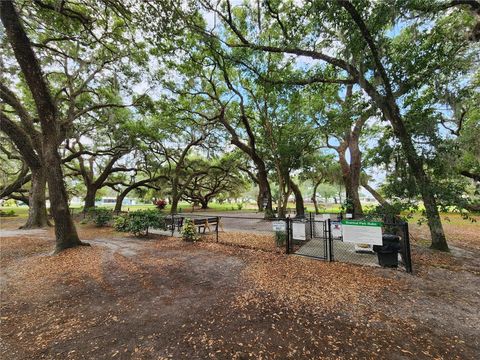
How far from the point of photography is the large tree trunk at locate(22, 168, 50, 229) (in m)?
11.8

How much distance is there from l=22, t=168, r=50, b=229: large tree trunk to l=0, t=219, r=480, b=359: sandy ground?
24.5 feet

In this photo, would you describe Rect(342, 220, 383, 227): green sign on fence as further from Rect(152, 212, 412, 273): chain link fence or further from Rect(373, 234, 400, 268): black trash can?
Rect(373, 234, 400, 268): black trash can

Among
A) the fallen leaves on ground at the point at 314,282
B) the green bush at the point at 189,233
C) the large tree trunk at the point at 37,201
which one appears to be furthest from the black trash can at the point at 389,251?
the large tree trunk at the point at 37,201

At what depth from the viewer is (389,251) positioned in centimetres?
529

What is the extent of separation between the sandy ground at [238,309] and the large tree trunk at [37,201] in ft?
24.5

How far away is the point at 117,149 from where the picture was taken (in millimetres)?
18188

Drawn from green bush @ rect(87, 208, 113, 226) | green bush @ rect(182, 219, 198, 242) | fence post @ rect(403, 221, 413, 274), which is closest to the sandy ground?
fence post @ rect(403, 221, 413, 274)

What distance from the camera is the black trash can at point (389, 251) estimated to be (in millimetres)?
5266

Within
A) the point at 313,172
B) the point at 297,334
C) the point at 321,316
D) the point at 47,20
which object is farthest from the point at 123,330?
the point at 313,172

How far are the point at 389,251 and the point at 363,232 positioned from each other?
0.73m

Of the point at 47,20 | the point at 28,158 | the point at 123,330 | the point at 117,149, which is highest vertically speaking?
the point at 47,20

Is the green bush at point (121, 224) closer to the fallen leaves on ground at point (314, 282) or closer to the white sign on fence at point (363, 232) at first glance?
the fallen leaves on ground at point (314, 282)

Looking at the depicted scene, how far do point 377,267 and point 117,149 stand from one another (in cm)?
1945

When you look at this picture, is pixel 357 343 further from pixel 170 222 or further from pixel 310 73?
pixel 170 222
